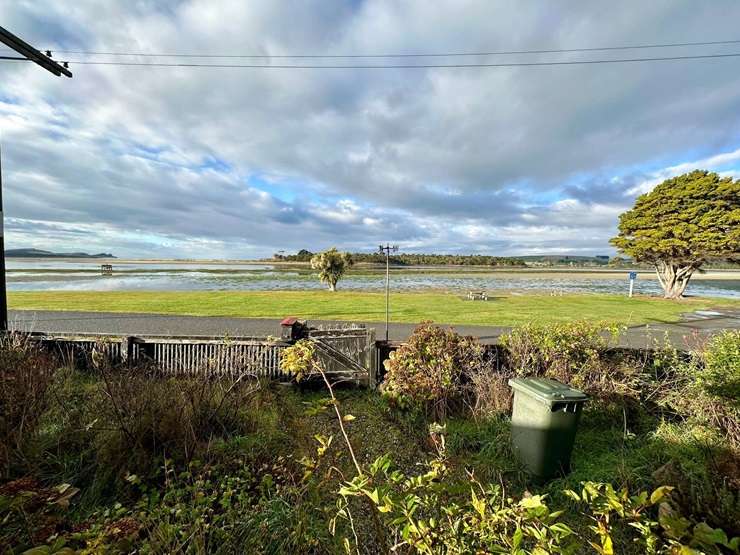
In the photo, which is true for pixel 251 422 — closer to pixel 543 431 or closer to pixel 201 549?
pixel 201 549

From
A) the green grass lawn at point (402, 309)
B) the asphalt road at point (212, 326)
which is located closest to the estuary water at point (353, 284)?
the green grass lawn at point (402, 309)

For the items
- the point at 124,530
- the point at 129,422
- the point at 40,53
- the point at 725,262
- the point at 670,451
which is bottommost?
the point at 670,451

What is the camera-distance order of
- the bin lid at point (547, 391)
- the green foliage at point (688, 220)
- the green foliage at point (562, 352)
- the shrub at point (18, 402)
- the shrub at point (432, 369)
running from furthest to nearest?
the green foliage at point (688, 220), the shrub at point (432, 369), the green foliage at point (562, 352), the bin lid at point (547, 391), the shrub at point (18, 402)

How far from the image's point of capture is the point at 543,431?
149 inches

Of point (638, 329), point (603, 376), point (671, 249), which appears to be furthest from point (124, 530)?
point (671, 249)

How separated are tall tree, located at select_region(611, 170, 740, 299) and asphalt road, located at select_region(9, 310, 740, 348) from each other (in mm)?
8771

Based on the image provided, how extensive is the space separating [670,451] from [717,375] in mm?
1289

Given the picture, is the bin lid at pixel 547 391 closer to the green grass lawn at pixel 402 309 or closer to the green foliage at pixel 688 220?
the green grass lawn at pixel 402 309

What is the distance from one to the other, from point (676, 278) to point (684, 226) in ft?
12.4

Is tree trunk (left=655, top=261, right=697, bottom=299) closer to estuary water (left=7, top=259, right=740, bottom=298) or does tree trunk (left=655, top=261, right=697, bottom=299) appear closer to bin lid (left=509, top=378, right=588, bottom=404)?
estuary water (left=7, top=259, right=740, bottom=298)

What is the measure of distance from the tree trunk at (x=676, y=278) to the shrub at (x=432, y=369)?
2696 centimetres

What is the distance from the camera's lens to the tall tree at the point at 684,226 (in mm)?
21594

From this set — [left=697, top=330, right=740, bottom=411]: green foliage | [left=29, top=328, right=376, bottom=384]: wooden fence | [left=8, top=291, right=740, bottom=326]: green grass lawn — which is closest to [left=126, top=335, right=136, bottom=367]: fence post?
[left=29, top=328, right=376, bottom=384]: wooden fence

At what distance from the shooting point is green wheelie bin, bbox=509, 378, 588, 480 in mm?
3742
